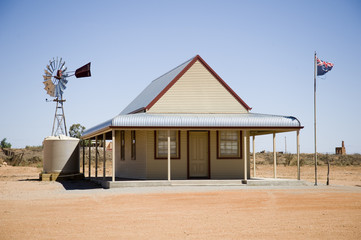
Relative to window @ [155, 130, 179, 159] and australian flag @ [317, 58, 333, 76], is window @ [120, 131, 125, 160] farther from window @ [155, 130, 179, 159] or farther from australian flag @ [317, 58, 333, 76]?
australian flag @ [317, 58, 333, 76]

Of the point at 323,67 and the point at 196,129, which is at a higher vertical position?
the point at 323,67

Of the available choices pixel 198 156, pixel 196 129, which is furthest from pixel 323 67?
pixel 198 156

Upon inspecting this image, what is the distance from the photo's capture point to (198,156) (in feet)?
74.1

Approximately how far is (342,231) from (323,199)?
5.99 meters

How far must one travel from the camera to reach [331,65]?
22719mm

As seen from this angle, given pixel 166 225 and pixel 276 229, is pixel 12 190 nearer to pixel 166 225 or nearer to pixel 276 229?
pixel 166 225

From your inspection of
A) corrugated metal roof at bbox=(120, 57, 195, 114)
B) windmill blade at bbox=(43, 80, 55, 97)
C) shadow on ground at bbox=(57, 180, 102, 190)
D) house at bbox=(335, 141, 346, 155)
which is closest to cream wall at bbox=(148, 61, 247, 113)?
corrugated metal roof at bbox=(120, 57, 195, 114)

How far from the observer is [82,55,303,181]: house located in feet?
68.6

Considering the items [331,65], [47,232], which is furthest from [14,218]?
[331,65]

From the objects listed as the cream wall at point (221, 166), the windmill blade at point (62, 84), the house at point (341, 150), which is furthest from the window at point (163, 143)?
the house at point (341, 150)

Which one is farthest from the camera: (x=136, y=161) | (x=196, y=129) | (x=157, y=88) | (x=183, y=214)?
(x=157, y=88)

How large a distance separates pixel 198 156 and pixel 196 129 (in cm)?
217

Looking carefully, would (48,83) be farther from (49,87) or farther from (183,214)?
(183,214)

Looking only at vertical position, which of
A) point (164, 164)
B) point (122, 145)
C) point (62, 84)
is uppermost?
point (62, 84)
